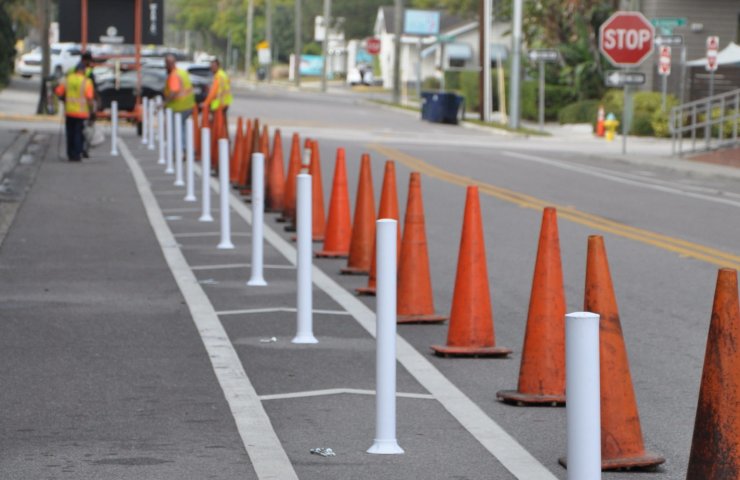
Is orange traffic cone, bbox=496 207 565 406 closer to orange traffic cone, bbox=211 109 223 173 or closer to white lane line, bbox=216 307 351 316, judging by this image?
white lane line, bbox=216 307 351 316

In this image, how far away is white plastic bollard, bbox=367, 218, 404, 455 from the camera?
686 cm

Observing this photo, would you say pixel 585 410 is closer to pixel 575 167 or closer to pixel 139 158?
pixel 139 158

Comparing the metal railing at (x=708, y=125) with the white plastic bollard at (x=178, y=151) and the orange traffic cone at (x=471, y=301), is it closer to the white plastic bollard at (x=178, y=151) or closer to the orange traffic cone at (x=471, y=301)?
the white plastic bollard at (x=178, y=151)

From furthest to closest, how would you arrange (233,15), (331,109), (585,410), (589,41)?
(233,15), (331,109), (589,41), (585,410)

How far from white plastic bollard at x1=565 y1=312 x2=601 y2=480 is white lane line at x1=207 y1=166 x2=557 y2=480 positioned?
4.20 ft

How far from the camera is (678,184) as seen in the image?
26.5m

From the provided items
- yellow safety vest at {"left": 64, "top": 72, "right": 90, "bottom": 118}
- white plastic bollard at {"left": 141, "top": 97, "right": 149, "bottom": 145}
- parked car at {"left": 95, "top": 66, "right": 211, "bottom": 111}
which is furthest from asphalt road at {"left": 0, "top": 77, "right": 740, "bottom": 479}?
parked car at {"left": 95, "top": 66, "right": 211, "bottom": 111}

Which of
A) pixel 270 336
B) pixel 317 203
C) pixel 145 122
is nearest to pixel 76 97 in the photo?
pixel 145 122

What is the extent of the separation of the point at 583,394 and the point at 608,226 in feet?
42.2

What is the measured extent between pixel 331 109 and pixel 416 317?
5133cm

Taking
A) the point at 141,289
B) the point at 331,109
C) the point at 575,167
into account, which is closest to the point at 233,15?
the point at 331,109

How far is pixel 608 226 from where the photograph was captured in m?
17.8

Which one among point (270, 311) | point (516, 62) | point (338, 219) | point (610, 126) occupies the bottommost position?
point (610, 126)

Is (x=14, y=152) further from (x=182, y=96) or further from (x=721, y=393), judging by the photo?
(x=721, y=393)
